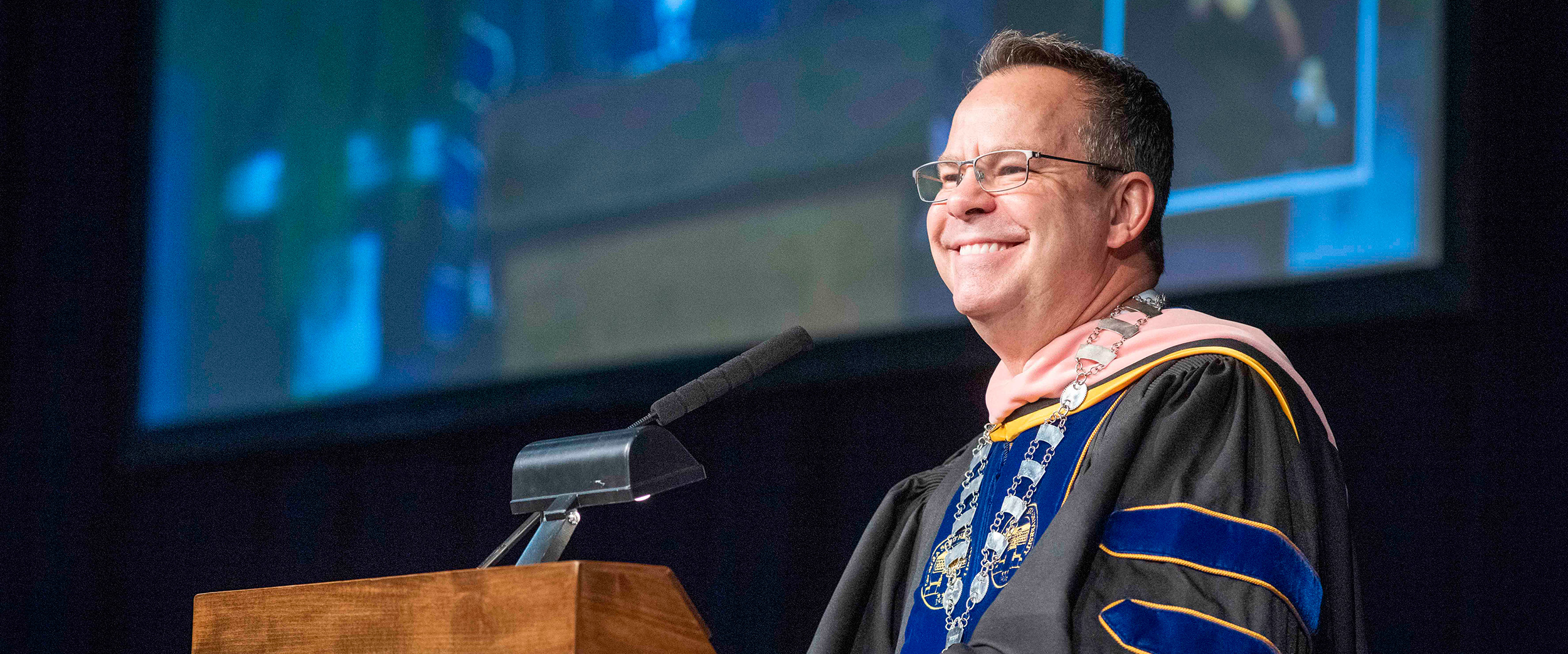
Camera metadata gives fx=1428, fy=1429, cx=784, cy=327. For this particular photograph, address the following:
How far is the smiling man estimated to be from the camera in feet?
4.95

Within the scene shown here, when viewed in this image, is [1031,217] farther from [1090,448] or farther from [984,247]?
[1090,448]

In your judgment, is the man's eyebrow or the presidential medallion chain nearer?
the presidential medallion chain

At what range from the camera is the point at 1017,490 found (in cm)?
183

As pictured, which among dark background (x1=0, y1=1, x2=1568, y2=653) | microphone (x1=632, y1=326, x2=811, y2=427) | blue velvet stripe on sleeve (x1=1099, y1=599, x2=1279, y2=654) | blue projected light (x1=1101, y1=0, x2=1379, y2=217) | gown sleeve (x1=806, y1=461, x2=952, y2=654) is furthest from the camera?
blue projected light (x1=1101, y1=0, x2=1379, y2=217)

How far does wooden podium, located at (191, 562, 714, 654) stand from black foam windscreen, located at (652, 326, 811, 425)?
10.0 inches

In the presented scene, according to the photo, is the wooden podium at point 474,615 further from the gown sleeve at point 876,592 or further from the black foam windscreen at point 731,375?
the gown sleeve at point 876,592

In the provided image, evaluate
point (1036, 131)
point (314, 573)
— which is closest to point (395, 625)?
point (1036, 131)

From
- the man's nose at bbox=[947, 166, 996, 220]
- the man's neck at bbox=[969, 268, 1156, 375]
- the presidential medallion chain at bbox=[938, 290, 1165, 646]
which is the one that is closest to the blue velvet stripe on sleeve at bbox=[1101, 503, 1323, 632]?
the presidential medallion chain at bbox=[938, 290, 1165, 646]

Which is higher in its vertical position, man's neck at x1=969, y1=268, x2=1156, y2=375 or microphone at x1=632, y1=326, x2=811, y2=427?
man's neck at x1=969, y1=268, x2=1156, y2=375

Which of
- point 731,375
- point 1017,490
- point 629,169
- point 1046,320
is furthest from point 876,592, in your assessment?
point 629,169

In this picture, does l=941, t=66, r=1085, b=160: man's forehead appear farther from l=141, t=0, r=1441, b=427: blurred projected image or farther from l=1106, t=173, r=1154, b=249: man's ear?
l=141, t=0, r=1441, b=427: blurred projected image

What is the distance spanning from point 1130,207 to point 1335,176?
961mm

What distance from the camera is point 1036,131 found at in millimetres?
1947

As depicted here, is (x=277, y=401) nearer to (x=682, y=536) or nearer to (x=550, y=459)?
(x=682, y=536)
